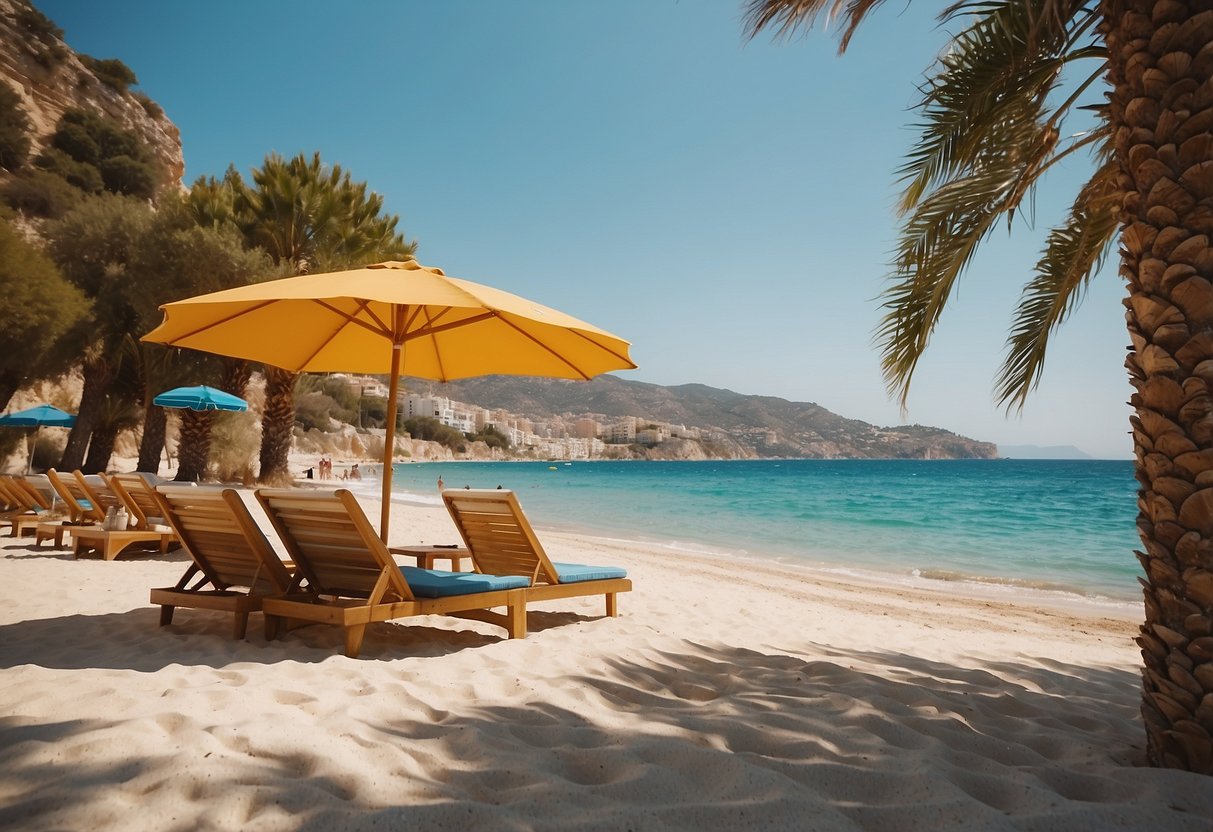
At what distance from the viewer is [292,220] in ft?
59.3

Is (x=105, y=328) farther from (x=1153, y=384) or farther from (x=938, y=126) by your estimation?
(x=1153, y=384)

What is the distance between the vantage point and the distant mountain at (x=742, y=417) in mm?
116188

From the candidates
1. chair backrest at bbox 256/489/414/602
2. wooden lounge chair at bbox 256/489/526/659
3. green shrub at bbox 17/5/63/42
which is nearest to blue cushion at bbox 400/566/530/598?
wooden lounge chair at bbox 256/489/526/659

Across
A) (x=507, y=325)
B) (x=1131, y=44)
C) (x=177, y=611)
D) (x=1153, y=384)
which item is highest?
(x=1131, y=44)

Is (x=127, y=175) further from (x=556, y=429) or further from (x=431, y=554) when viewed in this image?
(x=556, y=429)

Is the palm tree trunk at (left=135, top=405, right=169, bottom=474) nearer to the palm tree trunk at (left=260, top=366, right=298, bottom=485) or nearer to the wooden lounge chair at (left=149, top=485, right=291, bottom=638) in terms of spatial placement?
the palm tree trunk at (left=260, top=366, right=298, bottom=485)

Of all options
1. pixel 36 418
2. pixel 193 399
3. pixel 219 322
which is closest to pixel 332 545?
pixel 219 322

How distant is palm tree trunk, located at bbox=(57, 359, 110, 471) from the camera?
17.4m

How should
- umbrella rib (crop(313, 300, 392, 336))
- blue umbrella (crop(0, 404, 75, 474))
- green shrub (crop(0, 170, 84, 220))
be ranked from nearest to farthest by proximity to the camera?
umbrella rib (crop(313, 300, 392, 336))
blue umbrella (crop(0, 404, 75, 474))
green shrub (crop(0, 170, 84, 220))

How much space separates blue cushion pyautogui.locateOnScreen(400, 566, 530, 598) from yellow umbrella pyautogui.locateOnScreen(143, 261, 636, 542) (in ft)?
1.15

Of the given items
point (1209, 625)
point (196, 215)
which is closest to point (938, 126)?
point (1209, 625)

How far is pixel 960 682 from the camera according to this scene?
351 centimetres

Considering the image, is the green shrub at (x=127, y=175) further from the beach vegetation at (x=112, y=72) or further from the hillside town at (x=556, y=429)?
the hillside town at (x=556, y=429)

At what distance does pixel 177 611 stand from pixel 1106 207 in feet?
21.2
